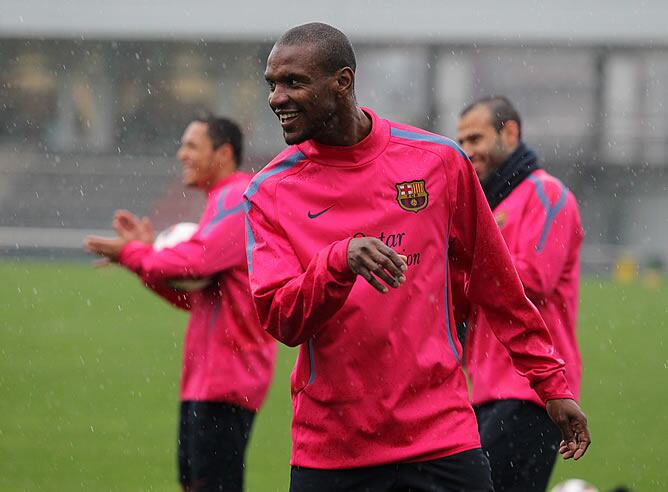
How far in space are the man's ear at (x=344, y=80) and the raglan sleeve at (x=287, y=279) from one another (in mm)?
405

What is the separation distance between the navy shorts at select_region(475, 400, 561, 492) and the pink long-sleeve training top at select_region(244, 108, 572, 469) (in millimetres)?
1342

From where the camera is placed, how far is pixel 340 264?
3334 millimetres

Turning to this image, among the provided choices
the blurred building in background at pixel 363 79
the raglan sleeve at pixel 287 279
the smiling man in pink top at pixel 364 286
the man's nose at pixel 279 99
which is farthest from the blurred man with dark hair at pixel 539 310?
the blurred building in background at pixel 363 79

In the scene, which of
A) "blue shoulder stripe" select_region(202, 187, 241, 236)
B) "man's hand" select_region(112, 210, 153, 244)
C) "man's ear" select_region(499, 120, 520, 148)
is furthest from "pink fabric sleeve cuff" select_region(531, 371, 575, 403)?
"man's hand" select_region(112, 210, 153, 244)

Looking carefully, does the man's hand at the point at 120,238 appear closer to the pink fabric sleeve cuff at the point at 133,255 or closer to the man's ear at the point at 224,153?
the pink fabric sleeve cuff at the point at 133,255

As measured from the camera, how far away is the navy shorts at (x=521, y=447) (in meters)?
5.20

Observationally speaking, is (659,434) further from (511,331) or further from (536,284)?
(511,331)

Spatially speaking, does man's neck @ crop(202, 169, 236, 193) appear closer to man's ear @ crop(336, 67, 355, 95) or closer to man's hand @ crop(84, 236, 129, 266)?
man's hand @ crop(84, 236, 129, 266)

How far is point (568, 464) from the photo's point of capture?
868cm

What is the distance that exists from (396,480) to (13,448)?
6.19 m

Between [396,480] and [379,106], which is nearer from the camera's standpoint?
[396,480]

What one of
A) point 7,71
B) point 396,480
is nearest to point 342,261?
point 396,480

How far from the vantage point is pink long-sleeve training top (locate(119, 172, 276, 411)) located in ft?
20.1

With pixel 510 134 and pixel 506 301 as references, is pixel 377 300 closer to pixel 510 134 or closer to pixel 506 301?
pixel 506 301
